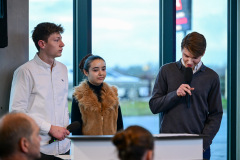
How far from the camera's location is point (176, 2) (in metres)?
4.73

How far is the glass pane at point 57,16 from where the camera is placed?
407cm

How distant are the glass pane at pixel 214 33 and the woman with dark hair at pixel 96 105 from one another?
1.70 meters

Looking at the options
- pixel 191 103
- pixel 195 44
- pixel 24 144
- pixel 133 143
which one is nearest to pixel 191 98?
pixel 191 103

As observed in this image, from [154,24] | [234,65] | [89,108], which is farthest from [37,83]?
[234,65]

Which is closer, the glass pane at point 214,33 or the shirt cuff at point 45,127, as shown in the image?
the shirt cuff at point 45,127

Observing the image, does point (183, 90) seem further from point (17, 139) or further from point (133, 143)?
point (17, 139)

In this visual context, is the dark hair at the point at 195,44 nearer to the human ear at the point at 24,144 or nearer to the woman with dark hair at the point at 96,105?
the woman with dark hair at the point at 96,105

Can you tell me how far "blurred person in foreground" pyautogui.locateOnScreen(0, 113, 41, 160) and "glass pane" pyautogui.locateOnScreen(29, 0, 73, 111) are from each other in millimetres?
2106

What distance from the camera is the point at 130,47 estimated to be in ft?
14.7

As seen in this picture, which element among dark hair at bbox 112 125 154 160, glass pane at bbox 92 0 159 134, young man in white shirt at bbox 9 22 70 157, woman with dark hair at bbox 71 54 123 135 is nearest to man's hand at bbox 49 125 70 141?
young man in white shirt at bbox 9 22 70 157

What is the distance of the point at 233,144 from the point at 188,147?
284cm

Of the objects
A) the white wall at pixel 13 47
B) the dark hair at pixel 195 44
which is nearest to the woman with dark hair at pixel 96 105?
the white wall at pixel 13 47

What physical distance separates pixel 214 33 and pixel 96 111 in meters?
2.38

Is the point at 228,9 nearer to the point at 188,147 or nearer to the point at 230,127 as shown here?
the point at 230,127
